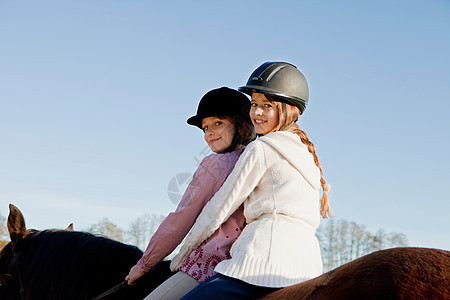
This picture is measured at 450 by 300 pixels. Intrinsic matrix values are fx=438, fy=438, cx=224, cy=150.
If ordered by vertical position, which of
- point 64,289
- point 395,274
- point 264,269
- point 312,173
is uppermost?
point 312,173

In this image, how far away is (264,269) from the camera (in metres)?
2.73

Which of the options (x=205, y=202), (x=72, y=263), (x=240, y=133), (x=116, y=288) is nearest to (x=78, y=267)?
(x=72, y=263)

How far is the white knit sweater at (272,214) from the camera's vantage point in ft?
9.07

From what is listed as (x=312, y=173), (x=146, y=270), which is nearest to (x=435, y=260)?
(x=312, y=173)

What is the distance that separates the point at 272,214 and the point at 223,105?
4.41 ft

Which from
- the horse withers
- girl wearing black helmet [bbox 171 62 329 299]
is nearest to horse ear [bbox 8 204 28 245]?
the horse withers

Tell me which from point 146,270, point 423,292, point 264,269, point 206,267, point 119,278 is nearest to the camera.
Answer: point 423,292

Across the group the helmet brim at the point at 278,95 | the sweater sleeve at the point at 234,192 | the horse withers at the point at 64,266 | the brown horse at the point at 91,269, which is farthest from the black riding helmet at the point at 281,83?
the horse withers at the point at 64,266

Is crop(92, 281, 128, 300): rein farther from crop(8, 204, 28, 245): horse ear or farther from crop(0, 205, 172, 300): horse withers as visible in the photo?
crop(8, 204, 28, 245): horse ear

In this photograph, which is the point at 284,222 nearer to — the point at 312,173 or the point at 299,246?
the point at 299,246

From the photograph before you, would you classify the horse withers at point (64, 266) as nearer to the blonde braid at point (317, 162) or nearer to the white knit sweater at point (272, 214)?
the white knit sweater at point (272, 214)

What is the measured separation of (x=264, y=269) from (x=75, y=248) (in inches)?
81.4

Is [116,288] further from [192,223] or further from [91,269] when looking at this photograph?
[192,223]

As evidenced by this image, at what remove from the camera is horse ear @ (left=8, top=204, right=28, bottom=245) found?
431 cm
